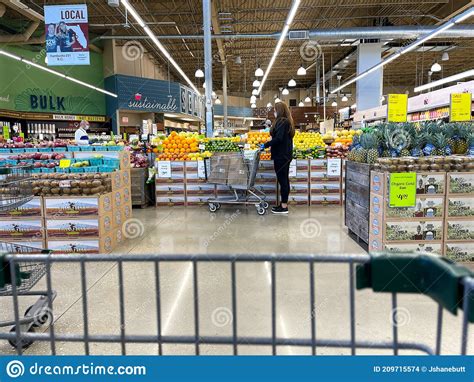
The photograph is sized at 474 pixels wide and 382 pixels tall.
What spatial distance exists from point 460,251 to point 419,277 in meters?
3.22

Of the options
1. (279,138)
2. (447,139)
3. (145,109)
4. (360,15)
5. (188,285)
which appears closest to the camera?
(188,285)

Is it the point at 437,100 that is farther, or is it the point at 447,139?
the point at 437,100

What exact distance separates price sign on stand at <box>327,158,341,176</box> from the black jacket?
105 cm

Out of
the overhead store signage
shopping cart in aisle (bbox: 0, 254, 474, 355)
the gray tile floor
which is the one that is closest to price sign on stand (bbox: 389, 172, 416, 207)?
the gray tile floor

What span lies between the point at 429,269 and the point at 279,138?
19.3 feet

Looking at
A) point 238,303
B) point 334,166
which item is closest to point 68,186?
point 238,303

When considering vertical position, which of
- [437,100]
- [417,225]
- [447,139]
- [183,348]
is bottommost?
[183,348]

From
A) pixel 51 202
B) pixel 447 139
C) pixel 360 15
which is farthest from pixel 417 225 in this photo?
pixel 360 15

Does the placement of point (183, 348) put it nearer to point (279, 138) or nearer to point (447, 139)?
point (447, 139)

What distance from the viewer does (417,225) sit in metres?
3.77

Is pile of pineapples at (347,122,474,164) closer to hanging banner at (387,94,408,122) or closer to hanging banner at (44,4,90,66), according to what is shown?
hanging banner at (387,94,408,122)

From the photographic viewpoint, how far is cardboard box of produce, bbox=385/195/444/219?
3.74 metres

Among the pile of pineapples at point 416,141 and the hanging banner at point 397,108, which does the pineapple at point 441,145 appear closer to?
the pile of pineapples at point 416,141
